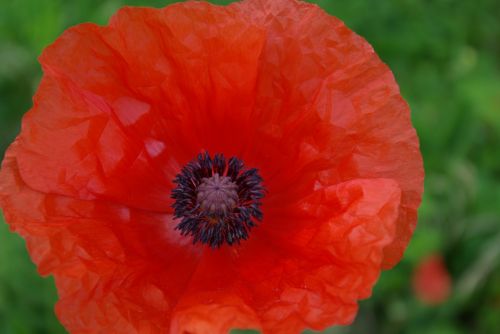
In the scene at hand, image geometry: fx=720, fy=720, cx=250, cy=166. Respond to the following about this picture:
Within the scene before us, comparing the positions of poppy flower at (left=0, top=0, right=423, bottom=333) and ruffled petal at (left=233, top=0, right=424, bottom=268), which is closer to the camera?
poppy flower at (left=0, top=0, right=423, bottom=333)

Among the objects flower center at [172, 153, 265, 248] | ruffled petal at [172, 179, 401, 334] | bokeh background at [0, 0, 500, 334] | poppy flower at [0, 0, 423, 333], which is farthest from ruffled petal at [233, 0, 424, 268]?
bokeh background at [0, 0, 500, 334]

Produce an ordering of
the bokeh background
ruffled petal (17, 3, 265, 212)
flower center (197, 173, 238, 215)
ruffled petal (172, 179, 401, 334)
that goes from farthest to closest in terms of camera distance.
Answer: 1. the bokeh background
2. flower center (197, 173, 238, 215)
3. ruffled petal (17, 3, 265, 212)
4. ruffled petal (172, 179, 401, 334)

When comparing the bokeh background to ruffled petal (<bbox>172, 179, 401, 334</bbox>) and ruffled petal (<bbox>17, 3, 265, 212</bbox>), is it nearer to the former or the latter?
ruffled petal (<bbox>17, 3, 265, 212</bbox>)

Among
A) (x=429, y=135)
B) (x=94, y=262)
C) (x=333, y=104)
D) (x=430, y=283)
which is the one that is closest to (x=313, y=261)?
(x=333, y=104)

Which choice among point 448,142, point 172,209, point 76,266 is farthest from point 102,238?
point 448,142

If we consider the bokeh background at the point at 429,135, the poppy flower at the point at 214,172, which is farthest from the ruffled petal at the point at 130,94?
the bokeh background at the point at 429,135

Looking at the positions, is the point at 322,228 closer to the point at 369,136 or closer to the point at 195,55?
the point at 369,136

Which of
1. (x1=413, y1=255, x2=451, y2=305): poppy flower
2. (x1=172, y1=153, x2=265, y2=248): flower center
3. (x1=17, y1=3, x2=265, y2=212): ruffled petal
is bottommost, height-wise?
(x1=413, y1=255, x2=451, y2=305): poppy flower
